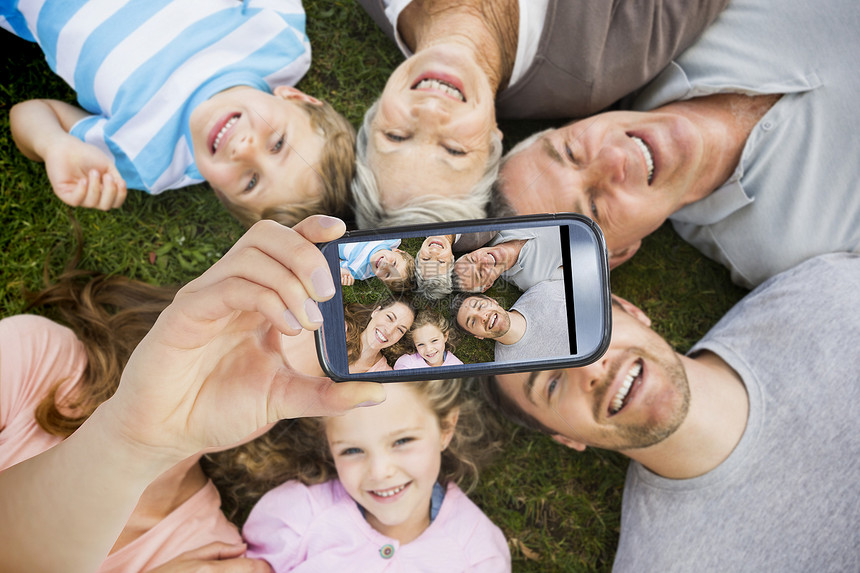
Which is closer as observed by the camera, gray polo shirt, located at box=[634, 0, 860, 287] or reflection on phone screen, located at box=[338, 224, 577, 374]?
reflection on phone screen, located at box=[338, 224, 577, 374]

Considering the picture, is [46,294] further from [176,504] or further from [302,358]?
[302,358]

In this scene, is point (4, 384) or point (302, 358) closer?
point (302, 358)

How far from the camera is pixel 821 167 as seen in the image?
7.19 ft

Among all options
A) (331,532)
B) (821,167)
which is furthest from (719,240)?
(331,532)

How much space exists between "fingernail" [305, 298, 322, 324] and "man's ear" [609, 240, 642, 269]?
1.58 m

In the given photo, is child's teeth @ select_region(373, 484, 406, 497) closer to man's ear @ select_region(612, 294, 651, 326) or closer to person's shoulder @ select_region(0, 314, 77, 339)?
man's ear @ select_region(612, 294, 651, 326)

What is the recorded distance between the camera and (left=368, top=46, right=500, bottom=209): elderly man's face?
1902 millimetres

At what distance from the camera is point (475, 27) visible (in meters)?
2.13

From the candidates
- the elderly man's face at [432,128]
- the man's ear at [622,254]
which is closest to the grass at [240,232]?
the man's ear at [622,254]

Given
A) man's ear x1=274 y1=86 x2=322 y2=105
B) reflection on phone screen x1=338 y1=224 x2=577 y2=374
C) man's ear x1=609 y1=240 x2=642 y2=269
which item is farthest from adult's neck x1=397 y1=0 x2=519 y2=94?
reflection on phone screen x1=338 y1=224 x2=577 y2=374

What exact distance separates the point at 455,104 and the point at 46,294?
196cm

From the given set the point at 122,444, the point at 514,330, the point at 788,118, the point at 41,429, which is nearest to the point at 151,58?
the point at 41,429

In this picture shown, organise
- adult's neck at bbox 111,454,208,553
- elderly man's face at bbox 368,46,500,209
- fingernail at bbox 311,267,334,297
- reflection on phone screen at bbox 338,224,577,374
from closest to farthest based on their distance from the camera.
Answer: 1. fingernail at bbox 311,267,334,297
2. reflection on phone screen at bbox 338,224,577,374
3. elderly man's face at bbox 368,46,500,209
4. adult's neck at bbox 111,454,208,553

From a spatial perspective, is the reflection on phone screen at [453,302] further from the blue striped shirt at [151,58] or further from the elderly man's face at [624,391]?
the blue striped shirt at [151,58]
